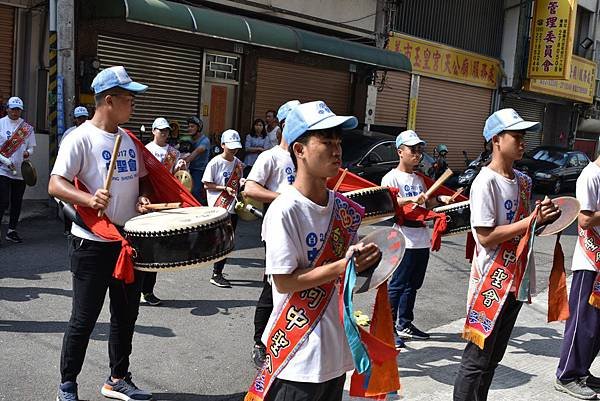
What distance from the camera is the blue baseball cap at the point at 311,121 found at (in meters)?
2.77

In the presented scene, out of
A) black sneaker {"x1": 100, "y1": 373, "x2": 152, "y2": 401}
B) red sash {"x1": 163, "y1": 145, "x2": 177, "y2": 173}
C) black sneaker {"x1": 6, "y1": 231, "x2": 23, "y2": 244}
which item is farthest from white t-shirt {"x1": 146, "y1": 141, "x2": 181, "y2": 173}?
black sneaker {"x1": 100, "y1": 373, "x2": 152, "y2": 401}

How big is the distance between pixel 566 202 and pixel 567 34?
20.5m

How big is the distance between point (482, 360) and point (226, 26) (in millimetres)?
9479

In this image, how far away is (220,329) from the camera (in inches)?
238

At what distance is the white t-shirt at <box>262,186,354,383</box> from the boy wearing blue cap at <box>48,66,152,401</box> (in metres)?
1.39

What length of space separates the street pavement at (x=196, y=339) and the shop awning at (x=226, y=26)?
413cm

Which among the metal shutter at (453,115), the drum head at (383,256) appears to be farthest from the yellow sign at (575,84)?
the drum head at (383,256)

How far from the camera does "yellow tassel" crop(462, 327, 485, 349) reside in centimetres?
388

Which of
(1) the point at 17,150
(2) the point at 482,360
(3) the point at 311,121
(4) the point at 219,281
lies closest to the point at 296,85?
(1) the point at 17,150

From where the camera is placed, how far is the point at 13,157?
8867 millimetres

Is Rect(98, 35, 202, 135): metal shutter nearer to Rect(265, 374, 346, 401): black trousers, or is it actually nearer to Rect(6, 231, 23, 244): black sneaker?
Rect(6, 231, 23, 244): black sneaker

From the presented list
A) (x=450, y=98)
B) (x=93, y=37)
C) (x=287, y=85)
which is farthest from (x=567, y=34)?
(x=93, y=37)

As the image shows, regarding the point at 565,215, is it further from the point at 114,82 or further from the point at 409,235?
the point at 114,82

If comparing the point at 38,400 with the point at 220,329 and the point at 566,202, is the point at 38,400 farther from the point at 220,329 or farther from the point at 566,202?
the point at 566,202
